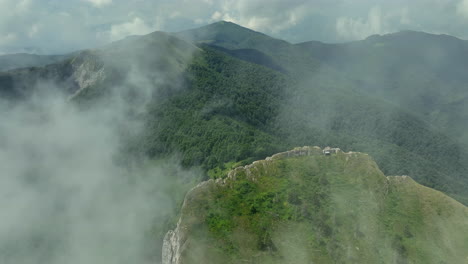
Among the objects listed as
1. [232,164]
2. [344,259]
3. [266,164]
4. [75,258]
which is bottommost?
[75,258]

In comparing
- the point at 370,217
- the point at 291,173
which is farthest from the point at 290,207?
the point at 370,217

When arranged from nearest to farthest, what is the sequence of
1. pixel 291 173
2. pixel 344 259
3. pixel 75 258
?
pixel 344 259 < pixel 291 173 < pixel 75 258

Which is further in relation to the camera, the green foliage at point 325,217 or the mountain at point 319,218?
the green foliage at point 325,217

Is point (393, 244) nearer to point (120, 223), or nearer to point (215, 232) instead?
point (215, 232)

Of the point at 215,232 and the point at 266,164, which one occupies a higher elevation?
the point at 266,164

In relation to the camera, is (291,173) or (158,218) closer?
(291,173)

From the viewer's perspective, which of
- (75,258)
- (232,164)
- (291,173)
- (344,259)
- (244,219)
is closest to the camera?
(344,259)

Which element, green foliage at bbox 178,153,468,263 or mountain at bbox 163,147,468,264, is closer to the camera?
mountain at bbox 163,147,468,264

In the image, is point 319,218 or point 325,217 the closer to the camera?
point 319,218
